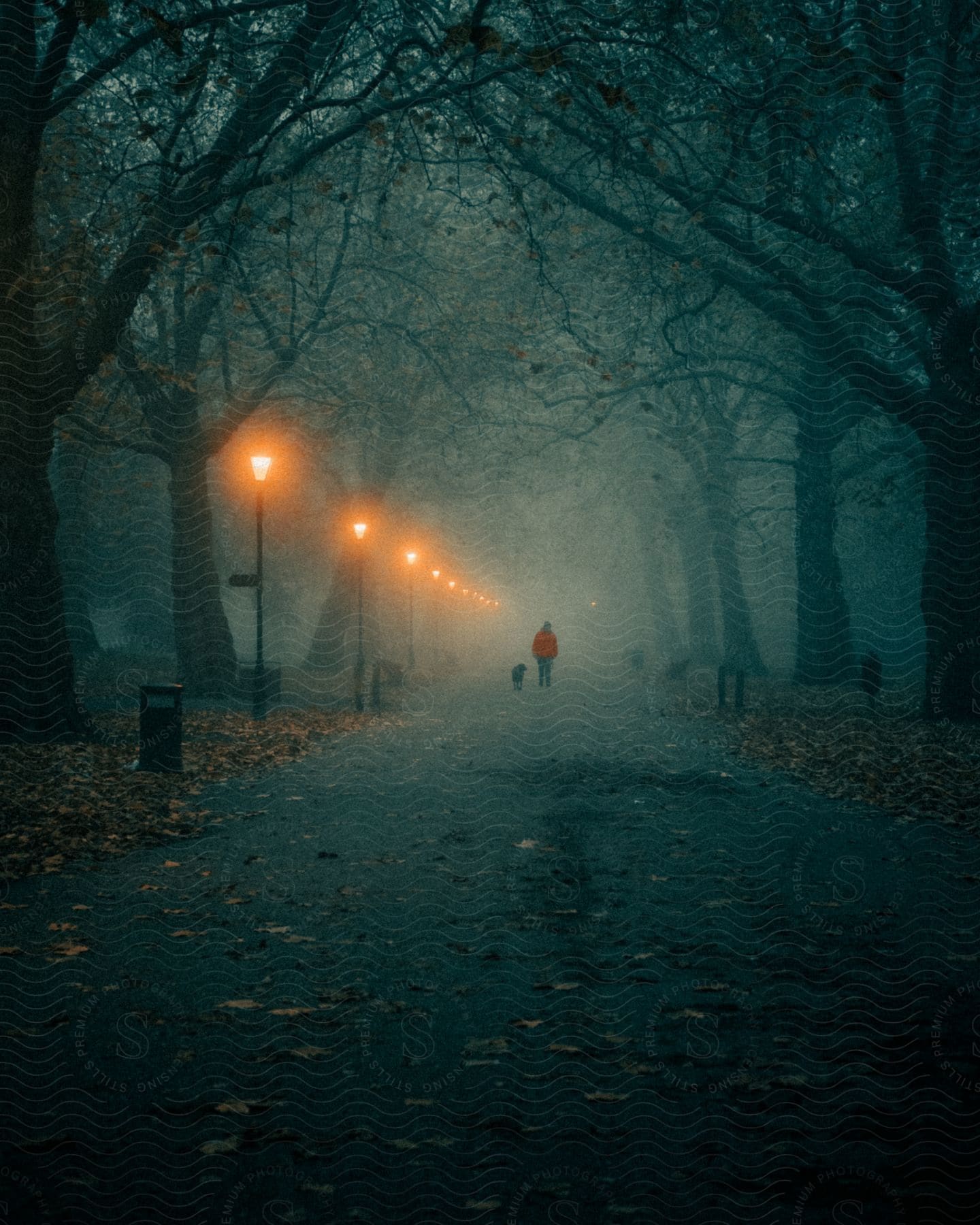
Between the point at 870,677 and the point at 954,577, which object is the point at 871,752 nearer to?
the point at 954,577

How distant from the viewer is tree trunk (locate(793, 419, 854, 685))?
23.8 meters

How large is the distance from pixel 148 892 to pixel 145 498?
34.2 meters

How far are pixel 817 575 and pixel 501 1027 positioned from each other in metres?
21.7

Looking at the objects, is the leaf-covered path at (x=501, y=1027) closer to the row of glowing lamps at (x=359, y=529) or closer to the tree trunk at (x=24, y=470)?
the tree trunk at (x=24, y=470)

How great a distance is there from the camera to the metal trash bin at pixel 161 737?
36.9ft

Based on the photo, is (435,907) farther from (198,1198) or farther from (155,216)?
(155,216)

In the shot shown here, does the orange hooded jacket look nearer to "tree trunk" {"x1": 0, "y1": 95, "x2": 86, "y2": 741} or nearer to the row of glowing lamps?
the row of glowing lamps

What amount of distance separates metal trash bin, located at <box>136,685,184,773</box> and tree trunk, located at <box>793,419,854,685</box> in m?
16.9

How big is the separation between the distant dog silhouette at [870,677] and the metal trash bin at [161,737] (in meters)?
13.3

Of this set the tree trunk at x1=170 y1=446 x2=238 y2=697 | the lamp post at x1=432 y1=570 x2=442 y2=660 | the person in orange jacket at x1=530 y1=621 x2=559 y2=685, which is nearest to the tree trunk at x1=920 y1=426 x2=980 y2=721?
the person in orange jacket at x1=530 y1=621 x2=559 y2=685

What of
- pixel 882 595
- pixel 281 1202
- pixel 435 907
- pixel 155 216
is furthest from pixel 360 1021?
pixel 882 595

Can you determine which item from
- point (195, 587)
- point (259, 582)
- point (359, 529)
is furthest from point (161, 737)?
point (359, 529)

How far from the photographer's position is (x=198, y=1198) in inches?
121

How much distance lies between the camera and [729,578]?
97.9 ft
